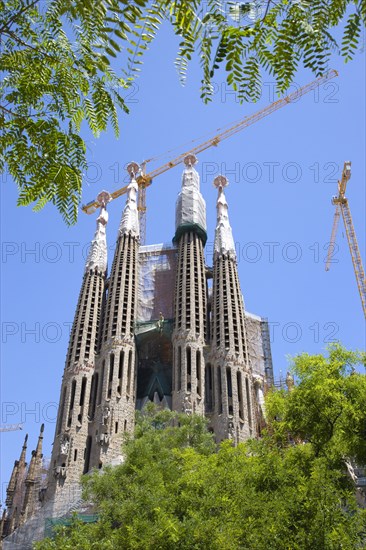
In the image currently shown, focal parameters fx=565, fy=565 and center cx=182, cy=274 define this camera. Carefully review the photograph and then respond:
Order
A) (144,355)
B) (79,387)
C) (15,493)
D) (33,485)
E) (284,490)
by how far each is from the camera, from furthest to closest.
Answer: (15,493) < (144,355) < (33,485) < (79,387) < (284,490)

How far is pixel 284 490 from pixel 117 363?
3136 cm

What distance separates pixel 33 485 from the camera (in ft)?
150

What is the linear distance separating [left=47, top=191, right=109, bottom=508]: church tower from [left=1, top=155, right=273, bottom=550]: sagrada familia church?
0.27ft

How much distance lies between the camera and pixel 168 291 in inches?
2058

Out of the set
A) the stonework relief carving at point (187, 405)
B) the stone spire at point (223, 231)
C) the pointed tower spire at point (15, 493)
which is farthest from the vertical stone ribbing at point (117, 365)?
the pointed tower spire at point (15, 493)

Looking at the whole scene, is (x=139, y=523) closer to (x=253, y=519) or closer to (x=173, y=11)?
(x=253, y=519)

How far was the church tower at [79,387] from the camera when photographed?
38.2 m

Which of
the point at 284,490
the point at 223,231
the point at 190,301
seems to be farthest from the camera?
the point at 223,231

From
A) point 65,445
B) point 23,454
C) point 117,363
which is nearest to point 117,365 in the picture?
point 117,363

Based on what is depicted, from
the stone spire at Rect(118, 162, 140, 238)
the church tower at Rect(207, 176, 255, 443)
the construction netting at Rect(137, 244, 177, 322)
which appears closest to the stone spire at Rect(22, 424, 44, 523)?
the construction netting at Rect(137, 244, 177, 322)

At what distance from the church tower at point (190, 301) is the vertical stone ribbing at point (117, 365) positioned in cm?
360

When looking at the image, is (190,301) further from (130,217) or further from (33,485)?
(33,485)

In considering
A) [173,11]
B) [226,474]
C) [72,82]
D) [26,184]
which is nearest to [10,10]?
[72,82]

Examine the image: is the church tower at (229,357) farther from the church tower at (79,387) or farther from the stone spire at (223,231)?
the church tower at (79,387)
